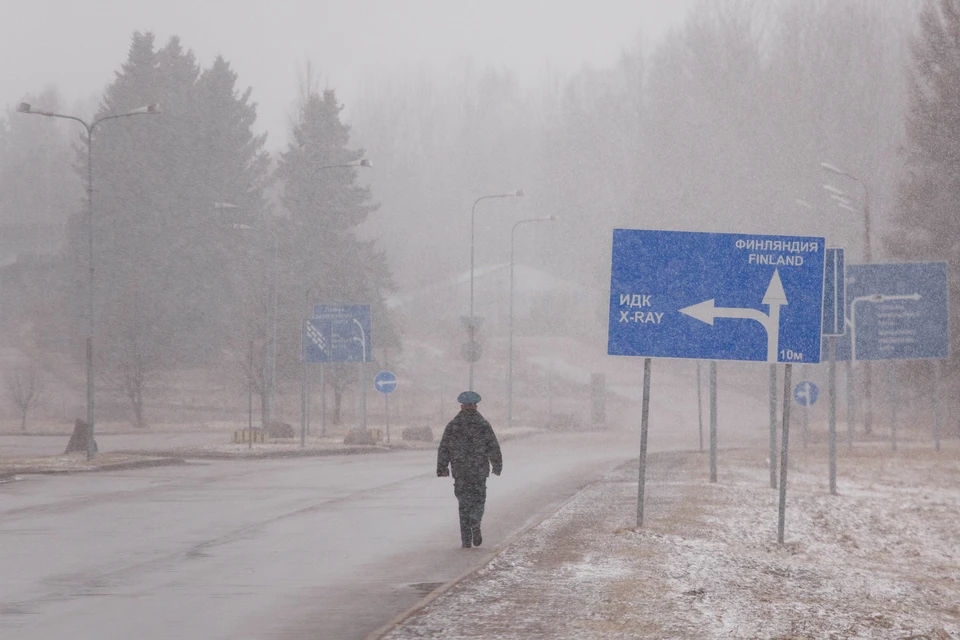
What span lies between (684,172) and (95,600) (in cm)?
8537

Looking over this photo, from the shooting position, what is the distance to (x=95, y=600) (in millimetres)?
11227

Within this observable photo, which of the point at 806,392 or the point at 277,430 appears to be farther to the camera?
the point at 277,430

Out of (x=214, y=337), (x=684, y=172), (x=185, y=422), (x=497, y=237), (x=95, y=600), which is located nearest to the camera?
(x=95, y=600)

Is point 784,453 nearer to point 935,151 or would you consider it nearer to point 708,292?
point 708,292

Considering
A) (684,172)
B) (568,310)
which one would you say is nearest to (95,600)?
(684,172)

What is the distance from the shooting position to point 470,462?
14945mm

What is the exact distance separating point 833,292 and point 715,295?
7615 mm

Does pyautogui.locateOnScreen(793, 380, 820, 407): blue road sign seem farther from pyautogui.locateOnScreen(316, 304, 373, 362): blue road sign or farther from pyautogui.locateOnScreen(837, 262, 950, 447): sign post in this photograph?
pyautogui.locateOnScreen(316, 304, 373, 362): blue road sign

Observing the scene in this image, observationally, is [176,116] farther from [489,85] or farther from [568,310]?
[489,85]

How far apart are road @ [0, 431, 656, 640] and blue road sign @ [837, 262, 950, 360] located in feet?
50.7

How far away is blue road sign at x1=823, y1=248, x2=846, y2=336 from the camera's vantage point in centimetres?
2136

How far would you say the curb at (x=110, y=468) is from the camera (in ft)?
94.0

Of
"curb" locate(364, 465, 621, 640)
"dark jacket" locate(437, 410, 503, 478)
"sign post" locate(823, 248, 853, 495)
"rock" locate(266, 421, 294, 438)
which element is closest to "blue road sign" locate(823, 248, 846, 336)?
"sign post" locate(823, 248, 853, 495)

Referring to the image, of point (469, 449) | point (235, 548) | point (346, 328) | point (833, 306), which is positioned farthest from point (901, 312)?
point (235, 548)
